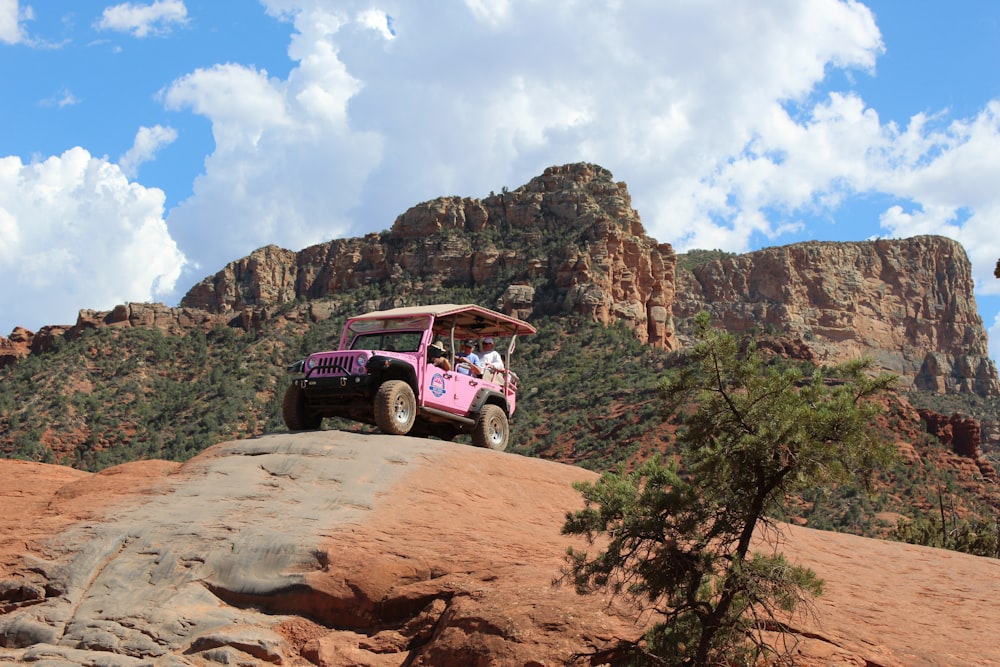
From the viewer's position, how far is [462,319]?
17391 mm

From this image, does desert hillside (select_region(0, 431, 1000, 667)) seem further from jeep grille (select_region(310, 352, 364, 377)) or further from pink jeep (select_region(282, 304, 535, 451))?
jeep grille (select_region(310, 352, 364, 377))

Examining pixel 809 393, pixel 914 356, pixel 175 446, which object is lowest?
pixel 175 446

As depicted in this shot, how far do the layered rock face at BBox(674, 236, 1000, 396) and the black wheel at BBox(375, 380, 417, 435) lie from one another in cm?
11019

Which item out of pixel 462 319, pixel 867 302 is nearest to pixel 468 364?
pixel 462 319

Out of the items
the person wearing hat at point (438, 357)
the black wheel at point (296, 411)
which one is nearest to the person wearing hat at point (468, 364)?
the person wearing hat at point (438, 357)

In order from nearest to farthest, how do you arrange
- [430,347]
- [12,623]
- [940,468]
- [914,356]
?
[12,623] < [430,347] < [940,468] < [914,356]

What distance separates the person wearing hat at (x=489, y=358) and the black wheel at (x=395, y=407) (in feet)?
8.34

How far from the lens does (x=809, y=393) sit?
8977 mm

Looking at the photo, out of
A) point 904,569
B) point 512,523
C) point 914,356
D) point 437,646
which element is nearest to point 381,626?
point 437,646

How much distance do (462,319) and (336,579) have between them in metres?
7.80

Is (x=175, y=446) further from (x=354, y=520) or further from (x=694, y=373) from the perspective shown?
(x=694, y=373)

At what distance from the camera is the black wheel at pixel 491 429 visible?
16500 millimetres

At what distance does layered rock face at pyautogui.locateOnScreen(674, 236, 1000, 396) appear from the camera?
12900 cm

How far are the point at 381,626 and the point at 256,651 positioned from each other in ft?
4.37
